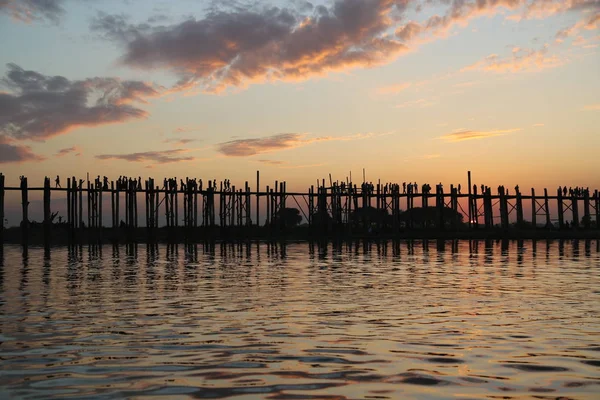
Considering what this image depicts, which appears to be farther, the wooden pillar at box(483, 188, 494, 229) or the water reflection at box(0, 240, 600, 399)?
the wooden pillar at box(483, 188, 494, 229)

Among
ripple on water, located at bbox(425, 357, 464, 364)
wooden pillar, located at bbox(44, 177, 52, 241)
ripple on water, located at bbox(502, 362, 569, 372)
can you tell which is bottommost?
ripple on water, located at bbox(502, 362, 569, 372)

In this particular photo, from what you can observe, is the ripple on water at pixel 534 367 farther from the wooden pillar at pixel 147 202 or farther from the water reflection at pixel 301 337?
the wooden pillar at pixel 147 202

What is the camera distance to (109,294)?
48.9 ft

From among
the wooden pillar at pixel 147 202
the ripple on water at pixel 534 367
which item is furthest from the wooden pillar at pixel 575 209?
the ripple on water at pixel 534 367

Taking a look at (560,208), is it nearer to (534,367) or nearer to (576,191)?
(576,191)

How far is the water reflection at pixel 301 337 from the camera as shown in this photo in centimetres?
655

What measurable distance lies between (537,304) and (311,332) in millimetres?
5200

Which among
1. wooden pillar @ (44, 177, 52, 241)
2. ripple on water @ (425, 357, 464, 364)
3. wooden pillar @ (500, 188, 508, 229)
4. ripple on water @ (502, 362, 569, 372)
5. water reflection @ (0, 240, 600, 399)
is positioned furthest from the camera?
wooden pillar @ (500, 188, 508, 229)

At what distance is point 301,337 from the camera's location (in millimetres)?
9164

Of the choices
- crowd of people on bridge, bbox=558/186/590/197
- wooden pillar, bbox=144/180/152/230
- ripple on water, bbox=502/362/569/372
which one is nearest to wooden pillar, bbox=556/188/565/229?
crowd of people on bridge, bbox=558/186/590/197

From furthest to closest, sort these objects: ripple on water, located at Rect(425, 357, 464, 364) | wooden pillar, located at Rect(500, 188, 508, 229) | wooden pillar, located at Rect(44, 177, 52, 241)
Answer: wooden pillar, located at Rect(500, 188, 508, 229) → wooden pillar, located at Rect(44, 177, 52, 241) → ripple on water, located at Rect(425, 357, 464, 364)

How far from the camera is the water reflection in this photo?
6.55 m

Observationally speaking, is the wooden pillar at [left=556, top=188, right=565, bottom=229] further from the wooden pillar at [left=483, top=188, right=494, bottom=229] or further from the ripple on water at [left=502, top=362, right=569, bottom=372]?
the ripple on water at [left=502, top=362, right=569, bottom=372]

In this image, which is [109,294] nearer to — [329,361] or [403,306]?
[403,306]
